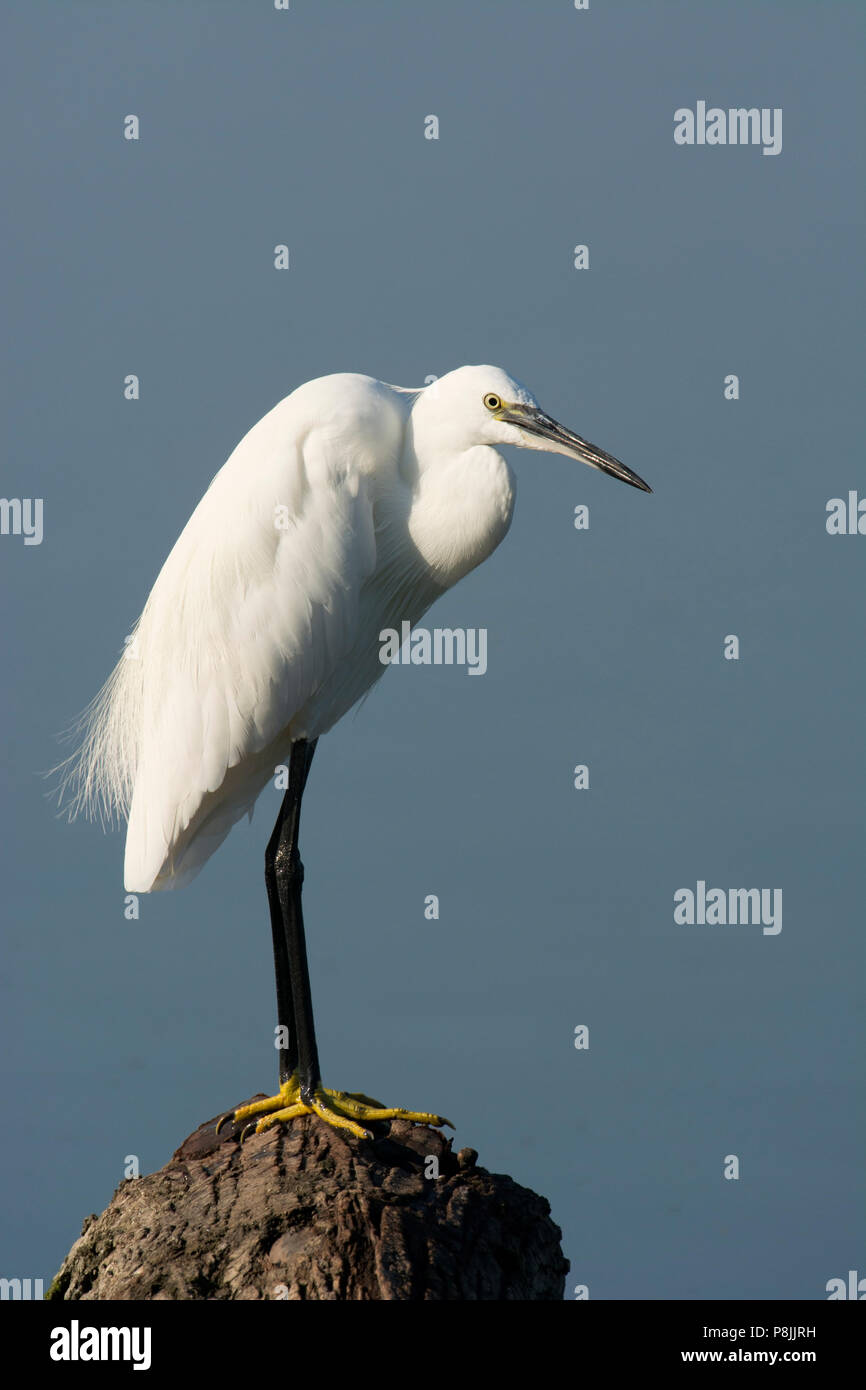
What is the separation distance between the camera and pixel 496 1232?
6117 millimetres

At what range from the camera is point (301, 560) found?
6.82 meters

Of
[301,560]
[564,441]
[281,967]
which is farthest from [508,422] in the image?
[281,967]

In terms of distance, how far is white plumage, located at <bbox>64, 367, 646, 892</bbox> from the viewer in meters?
6.83

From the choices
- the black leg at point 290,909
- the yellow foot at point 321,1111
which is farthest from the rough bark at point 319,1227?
the black leg at point 290,909

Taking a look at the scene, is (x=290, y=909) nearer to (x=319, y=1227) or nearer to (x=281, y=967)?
(x=281, y=967)

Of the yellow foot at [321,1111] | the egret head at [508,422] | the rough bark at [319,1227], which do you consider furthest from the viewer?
the egret head at [508,422]

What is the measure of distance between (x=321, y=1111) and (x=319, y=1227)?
2.40 ft

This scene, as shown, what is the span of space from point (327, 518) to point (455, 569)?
26.1 inches

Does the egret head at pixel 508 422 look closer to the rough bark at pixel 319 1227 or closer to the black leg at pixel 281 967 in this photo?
the black leg at pixel 281 967

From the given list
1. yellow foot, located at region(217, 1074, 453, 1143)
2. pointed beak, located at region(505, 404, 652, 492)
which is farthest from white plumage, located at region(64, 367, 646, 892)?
yellow foot, located at region(217, 1074, 453, 1143)

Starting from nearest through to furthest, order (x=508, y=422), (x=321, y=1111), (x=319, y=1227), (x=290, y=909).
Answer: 1. (x=319, y=1227)
2. (x=321, y=1111)
3. (x=508, y=422)
4. (x=290, y=909)

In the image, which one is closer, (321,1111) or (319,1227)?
(319,1227)

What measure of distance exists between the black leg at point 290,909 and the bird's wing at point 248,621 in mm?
234

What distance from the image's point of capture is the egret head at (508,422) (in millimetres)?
6758
